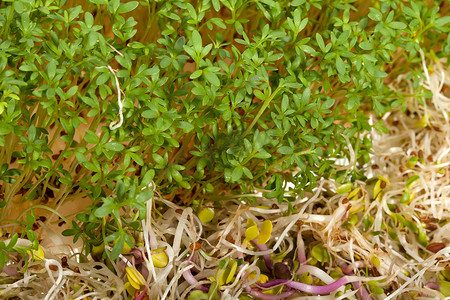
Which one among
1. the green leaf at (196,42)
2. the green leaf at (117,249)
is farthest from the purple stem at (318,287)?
the green leaf at (196,42)

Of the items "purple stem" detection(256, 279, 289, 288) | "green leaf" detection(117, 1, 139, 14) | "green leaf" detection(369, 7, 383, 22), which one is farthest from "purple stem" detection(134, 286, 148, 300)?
"green leaf" detection(369, 7, 383, 22)

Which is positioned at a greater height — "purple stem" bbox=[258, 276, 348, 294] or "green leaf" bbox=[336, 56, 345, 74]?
"green leaf" bbox=[336, 56, 345, 74]

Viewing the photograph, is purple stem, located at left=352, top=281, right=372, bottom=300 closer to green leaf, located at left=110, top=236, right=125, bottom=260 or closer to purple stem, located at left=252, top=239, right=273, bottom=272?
purple stem, located at left=252, top=239, right=273, bottom=272

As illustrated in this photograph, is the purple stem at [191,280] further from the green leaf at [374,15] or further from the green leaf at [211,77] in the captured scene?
the green leaf at [374,15]

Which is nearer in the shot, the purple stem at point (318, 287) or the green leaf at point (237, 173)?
the green leaf at point (237, 173)

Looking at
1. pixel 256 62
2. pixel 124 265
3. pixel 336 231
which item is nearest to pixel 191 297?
pixel 124 265

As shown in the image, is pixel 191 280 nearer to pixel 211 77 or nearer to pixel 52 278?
pixel 52 278

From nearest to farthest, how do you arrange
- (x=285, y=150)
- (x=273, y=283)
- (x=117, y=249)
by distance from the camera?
(x=117, y=249) < (x=285, y=150) < (x=273, y=283)

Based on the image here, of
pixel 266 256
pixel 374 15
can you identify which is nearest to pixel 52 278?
pixel 266 256

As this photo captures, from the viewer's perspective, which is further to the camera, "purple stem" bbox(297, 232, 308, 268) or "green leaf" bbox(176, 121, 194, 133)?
"purple stem" bbox(297, 232, 308, 268)

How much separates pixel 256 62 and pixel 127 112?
12.1 inches

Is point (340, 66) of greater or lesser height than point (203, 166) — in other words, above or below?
above

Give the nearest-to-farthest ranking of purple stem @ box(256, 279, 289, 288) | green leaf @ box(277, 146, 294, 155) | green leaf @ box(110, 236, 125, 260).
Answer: green leaf @ box(110, 236, 125, 260) < green leaf @ box(277, 146, 294, 155) < purple stem @ box(256, 279, 289, 288)

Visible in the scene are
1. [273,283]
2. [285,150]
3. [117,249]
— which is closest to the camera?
[117,249]
